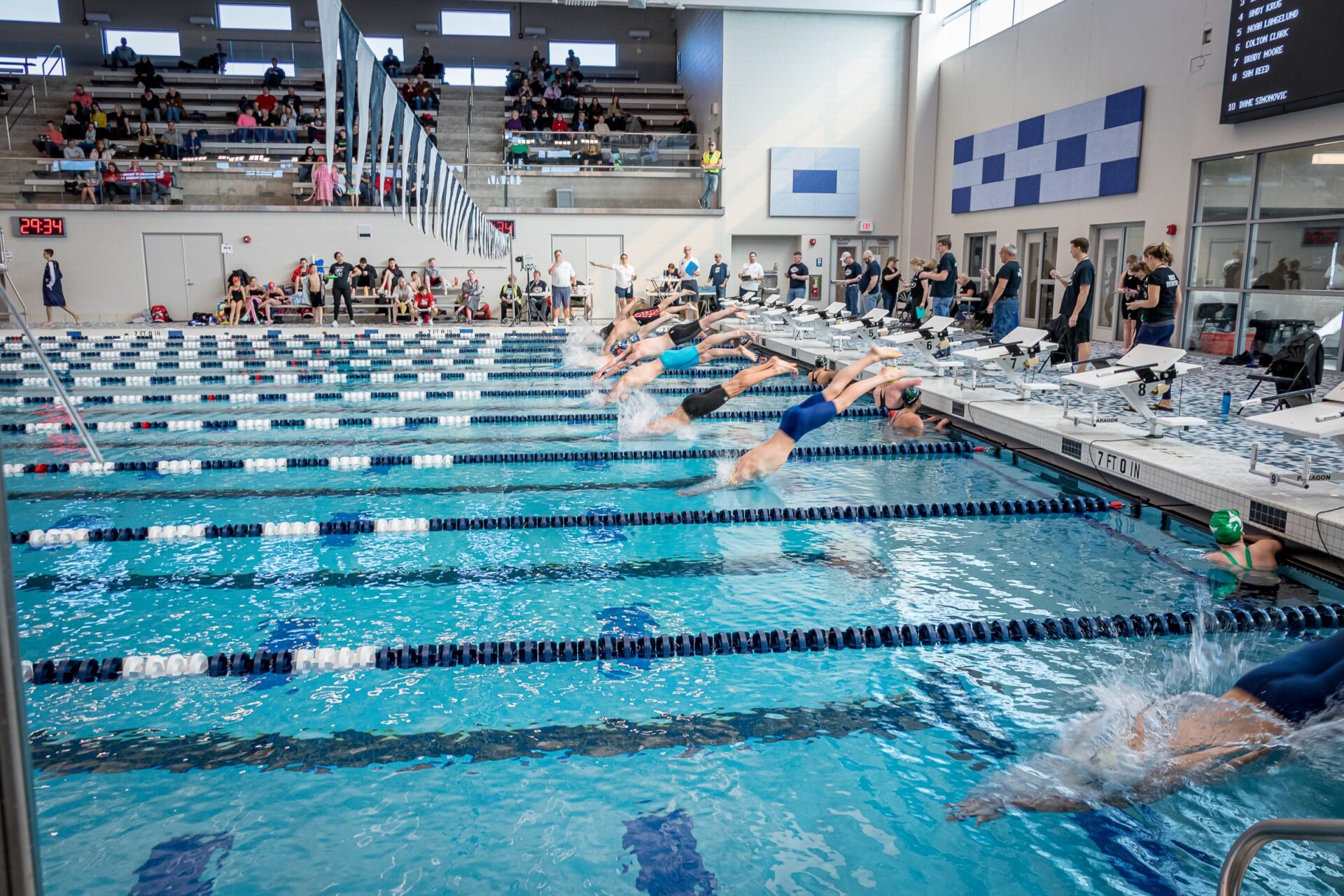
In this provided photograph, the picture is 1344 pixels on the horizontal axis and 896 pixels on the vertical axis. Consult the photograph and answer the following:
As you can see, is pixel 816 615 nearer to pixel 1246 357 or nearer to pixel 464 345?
pixel 1246 357

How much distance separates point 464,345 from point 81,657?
1110cm

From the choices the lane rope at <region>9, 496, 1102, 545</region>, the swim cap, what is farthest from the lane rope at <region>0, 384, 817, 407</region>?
the swim cap

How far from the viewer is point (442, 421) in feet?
27.3

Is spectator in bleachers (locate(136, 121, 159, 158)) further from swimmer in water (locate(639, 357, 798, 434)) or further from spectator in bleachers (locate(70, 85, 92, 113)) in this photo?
swimmer in water (locate(639, 357, 798, 434))

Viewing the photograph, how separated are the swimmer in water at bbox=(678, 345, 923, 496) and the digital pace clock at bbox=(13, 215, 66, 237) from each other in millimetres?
16940

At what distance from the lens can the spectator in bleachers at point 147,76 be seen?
21.3 metres

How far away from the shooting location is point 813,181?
64.3ft

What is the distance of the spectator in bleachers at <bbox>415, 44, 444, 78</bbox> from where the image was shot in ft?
76.4

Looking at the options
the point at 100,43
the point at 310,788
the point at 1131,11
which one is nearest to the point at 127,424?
the point at 310,788

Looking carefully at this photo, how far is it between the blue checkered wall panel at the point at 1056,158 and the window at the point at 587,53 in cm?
1200

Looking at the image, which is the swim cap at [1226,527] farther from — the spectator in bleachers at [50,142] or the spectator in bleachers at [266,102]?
the spectator in bleachers at [266,102]

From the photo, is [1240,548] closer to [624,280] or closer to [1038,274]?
[1038,274]

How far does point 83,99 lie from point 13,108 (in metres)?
1.26

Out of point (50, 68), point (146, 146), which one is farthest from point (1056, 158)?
point (50, 68)
